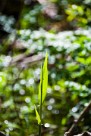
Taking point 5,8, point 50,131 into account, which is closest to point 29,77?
point 50,131

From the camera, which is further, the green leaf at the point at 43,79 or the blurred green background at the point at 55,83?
the blurred green background at the point at 55,83

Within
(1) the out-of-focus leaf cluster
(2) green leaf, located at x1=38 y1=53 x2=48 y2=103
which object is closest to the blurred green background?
(1) the out-of-focus leaf cluster

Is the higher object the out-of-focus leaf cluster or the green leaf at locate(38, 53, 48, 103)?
the green leaf at locate(38, 53, 48, 103)

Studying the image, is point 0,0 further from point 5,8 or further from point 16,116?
point 16,116

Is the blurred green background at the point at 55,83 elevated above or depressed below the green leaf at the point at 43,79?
below

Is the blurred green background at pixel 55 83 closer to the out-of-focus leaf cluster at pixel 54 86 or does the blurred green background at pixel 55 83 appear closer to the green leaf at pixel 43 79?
the out-of-focus leaf cluster at pixel 54 86

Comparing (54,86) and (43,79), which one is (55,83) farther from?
(43,79)

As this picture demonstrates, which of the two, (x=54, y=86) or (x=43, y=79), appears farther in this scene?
(x=54, y=86)

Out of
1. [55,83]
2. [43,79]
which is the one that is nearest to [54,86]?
[55,83]

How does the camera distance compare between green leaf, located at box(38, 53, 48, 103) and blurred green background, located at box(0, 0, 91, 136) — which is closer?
green leaf, located at box(38, 53, 48, 103)

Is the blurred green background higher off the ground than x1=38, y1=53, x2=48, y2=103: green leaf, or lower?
lower

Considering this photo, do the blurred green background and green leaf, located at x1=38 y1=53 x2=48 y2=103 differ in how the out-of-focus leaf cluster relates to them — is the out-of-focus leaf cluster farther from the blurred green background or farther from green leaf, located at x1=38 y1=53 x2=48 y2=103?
green leaf, located at x1=38 y1=53 x2=48 y2=103

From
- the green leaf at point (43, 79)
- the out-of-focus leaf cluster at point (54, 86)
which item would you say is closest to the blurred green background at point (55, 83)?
the out-of-focus leaf cluster at point (54, 86)
